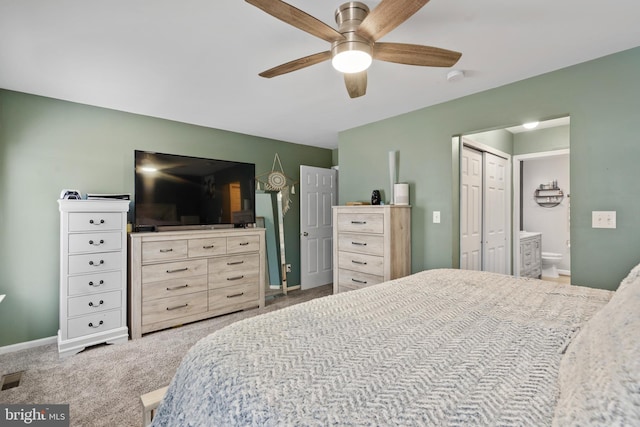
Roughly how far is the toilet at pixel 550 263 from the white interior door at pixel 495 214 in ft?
5.13

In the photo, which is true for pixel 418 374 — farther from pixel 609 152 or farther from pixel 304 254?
pixel 304 254

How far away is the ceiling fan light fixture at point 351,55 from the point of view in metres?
1.50

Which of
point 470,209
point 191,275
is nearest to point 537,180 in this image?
point 470,209

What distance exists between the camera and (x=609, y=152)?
2.11 meters

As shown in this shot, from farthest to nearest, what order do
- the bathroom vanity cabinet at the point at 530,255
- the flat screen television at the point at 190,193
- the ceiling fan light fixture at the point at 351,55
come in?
1. the bathroom vanity cabinet at the point at 530,255
2. the flat screen television at the point at 190,193
3. the ceiling fan light fixture at the point at 351,55

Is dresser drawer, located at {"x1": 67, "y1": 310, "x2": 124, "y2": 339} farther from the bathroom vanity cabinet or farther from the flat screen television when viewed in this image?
the bathroom vanity cabinet

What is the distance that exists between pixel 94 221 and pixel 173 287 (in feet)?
3.12

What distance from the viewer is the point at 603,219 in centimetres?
212

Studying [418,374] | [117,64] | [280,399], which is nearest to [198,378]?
[280,399]

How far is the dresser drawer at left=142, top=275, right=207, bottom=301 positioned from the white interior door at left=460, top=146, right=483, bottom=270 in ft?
9.23

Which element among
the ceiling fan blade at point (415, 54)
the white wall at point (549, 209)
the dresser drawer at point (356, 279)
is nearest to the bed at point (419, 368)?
the ceiling fan blade at point (415, 54)

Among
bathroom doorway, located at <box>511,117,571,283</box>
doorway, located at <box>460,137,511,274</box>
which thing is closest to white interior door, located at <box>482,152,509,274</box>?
doorway, located at <box>460,137,511,274</box>

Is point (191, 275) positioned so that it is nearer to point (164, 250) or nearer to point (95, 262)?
point (164, 250)

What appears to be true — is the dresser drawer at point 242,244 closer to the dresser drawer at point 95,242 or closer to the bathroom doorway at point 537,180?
the dresser drawer at point 95,242
